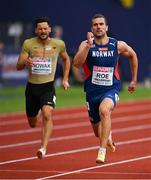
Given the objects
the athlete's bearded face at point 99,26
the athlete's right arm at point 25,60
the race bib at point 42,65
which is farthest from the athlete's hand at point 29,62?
the athlete's bearded face at point 99,26

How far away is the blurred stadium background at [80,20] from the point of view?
30.1m

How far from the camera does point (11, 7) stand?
30297 millimetres

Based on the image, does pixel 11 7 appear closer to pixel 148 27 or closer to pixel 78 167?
pixel 148 27

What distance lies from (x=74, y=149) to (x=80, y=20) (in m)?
18.2

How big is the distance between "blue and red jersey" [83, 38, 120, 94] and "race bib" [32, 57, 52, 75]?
0.88 meters

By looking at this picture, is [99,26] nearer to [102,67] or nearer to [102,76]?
[102,67]

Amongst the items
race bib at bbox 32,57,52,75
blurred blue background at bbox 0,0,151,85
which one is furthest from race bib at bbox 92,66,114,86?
blurred blue background at bbox 0,0,151,85

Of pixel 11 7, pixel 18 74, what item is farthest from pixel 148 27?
pixel 18 74

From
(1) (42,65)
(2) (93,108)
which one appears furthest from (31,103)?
(2) (93,108)

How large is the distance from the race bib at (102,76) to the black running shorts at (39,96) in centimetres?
96

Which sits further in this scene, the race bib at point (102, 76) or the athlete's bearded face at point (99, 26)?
the race bib at point (102, 76)

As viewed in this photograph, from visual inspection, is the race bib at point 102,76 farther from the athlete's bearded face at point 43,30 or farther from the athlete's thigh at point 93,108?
the athlete's bearded face at point 43,30

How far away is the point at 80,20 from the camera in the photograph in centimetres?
3092

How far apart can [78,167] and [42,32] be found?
2.00 metres
